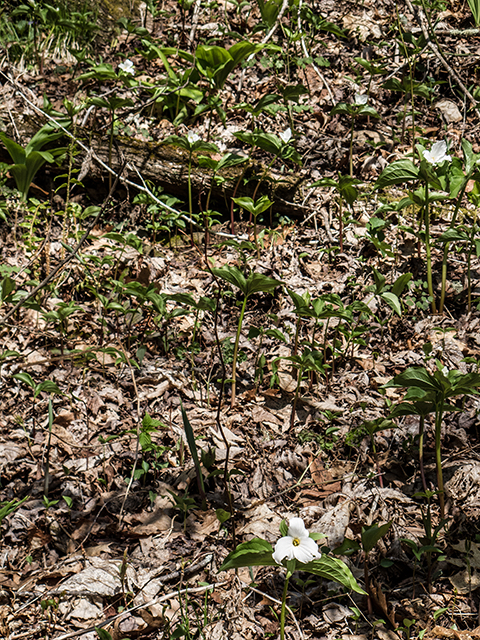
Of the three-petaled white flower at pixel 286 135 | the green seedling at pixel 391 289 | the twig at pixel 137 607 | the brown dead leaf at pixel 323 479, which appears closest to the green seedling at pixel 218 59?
the three-petaled white flower at pixel 286 135

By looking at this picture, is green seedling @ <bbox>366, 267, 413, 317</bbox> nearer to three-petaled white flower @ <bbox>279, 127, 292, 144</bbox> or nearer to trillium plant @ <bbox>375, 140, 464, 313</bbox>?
trillium plant @ <bbox>375, 140, 464, 313</bbox>

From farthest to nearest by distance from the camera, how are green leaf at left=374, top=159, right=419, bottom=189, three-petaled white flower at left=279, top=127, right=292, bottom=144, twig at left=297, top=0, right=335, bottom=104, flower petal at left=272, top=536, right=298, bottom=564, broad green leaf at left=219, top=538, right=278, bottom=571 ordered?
twig at left=297, top=0, right=335, bottom=104
three-petaled white flower at left=279, top=127, right=292, bottom=144
green leaf at left=374, top=159, right=419, bottom=189
broad green leaf at left=219, top=538, right=278, bottom=571
flower petal at left=272, top=536, right=298, bottom=564

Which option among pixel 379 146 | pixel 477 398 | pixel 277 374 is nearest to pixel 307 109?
pixel 379 146

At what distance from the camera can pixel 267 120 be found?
4.41 m

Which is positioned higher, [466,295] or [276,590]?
[466,295]

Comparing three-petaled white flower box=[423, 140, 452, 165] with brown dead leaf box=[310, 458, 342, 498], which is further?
three-petaled white flower box=[423, 140, 452, 165]

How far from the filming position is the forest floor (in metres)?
1.79

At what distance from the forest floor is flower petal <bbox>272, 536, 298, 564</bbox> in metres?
0.44

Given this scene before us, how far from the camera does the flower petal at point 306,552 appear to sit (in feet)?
4.23

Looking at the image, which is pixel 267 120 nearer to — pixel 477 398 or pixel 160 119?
pixel 160 119

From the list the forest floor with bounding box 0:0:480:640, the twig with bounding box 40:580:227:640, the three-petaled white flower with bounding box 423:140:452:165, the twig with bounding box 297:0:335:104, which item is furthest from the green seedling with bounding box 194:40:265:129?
the twig with bounding box 40:580:227:640

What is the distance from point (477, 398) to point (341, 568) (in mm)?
1464

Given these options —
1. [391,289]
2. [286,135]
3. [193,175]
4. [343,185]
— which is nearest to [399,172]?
[343,185]


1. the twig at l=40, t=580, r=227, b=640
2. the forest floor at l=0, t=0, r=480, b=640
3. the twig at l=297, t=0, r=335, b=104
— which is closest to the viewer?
the twig at l=40, t=580, r=227, b=640
